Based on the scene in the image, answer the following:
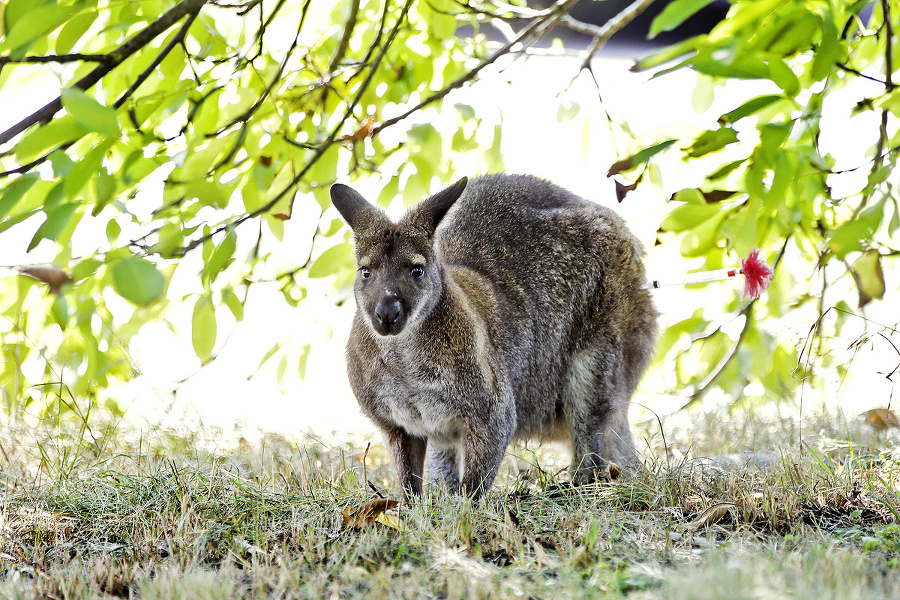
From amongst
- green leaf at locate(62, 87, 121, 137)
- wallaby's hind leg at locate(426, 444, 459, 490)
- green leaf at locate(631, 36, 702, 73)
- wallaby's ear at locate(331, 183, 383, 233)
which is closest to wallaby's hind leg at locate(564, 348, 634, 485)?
wallaby's hind leg at locate(426, 444, 459, 490)

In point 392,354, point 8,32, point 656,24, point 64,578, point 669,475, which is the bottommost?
point 64,578

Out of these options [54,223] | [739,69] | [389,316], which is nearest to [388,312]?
[389,316]

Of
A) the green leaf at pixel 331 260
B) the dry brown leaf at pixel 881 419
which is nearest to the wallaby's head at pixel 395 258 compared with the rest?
the green leaf at pixel 331 260

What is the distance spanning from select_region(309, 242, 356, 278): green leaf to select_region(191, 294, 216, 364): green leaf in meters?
0.64

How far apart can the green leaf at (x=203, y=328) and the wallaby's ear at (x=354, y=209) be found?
777 mm

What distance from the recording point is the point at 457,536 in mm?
2525

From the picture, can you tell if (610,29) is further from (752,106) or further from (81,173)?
(81,173)

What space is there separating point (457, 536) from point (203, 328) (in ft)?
4.58

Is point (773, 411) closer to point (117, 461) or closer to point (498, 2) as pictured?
point (498, 2)

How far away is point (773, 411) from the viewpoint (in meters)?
5.02

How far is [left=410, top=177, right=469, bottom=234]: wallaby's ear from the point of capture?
3576 millimetres

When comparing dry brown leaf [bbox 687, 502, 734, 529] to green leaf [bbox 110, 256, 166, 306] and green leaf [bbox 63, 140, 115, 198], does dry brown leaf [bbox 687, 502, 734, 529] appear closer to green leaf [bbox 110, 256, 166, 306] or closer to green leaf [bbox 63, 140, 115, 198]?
green leaf [bbox 110, 256, 166, 306]

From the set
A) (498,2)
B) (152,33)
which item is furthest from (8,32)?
(498,2)

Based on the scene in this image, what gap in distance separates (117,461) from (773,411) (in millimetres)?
3836
